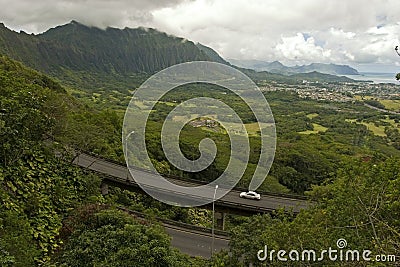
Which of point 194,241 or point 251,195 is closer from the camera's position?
point 194,241

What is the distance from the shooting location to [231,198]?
75.3 ft

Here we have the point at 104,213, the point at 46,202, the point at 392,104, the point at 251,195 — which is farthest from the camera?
the point at 392,104

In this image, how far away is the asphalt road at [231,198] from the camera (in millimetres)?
21344

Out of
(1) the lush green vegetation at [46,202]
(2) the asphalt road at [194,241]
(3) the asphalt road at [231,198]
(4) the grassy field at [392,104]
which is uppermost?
(4) the grassy field at [392,104]

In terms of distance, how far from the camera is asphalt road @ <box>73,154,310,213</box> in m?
21.3

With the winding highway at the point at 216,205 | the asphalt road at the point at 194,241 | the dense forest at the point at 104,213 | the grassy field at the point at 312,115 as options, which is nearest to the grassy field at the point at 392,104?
the grassy field at the point at 312,115

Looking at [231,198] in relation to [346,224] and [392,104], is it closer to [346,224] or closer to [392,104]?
[346,224]

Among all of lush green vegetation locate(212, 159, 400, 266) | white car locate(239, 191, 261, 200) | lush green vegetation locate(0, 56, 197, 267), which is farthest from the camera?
white car locate(239, 191, 261, 200)

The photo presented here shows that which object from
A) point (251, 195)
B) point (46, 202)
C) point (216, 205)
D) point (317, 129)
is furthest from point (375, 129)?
point (46, 202)

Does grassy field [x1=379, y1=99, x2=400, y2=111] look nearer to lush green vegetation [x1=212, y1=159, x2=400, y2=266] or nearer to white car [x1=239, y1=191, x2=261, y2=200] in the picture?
white car [x1=239, y1=191, x2=261, y2=200]

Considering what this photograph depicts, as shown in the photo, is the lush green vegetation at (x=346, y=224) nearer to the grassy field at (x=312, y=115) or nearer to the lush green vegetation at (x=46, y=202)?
the lush green vegetation at (x=46, y=202)

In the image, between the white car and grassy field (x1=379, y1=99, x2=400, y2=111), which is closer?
the white car

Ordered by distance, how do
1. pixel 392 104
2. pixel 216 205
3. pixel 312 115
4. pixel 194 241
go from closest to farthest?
1. pixel 194 241
2. pixel 216 205
3. pixel 312 115
4. pixel 392 104

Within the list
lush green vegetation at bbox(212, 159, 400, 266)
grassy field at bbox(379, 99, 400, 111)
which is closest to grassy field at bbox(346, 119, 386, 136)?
grassy field at bbox(379, 99, 400, 111)
